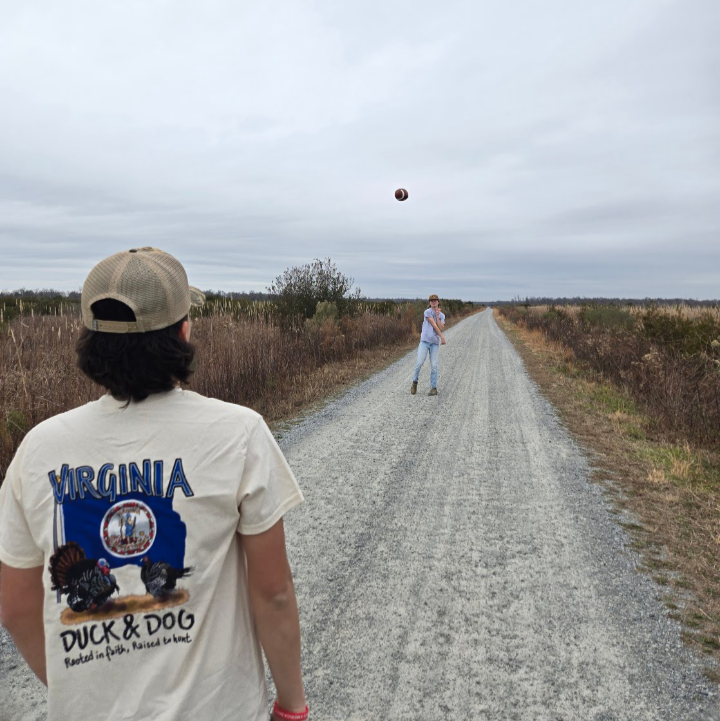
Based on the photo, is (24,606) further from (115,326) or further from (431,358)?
(431,358)

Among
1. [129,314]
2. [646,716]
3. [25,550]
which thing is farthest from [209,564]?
[646,716]

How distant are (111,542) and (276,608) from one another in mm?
378

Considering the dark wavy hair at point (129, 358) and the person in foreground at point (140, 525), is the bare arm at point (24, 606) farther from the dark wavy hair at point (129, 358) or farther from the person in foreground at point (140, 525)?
the dark wavy hair at point (129, 358)

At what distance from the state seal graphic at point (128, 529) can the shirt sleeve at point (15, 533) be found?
18 cm

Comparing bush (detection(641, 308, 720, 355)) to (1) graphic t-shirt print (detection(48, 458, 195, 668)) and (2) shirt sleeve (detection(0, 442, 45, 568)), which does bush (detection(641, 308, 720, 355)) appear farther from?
(2) shirt sleeve (detection(0, 442, 45, 568))

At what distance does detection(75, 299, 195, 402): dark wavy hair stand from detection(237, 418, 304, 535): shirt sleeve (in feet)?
0.74

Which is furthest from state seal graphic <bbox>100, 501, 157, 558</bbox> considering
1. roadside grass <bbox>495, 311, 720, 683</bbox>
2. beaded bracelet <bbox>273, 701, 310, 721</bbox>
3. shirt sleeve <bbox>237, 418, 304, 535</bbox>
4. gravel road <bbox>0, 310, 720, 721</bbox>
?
roadside grass <bbox>495, 311, 720, 683</bbox>

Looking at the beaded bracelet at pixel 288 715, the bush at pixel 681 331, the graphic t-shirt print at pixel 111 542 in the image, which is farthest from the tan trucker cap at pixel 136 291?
the bush at pixel 681 331

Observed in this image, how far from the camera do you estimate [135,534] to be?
1.06 meters

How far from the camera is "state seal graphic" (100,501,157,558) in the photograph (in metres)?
1.05

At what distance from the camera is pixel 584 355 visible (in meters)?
15.5

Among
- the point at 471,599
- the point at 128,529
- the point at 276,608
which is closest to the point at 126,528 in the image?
the point at 128,529

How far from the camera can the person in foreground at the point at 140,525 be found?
1.06 meters

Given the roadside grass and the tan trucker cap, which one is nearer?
the tan trucker cap
